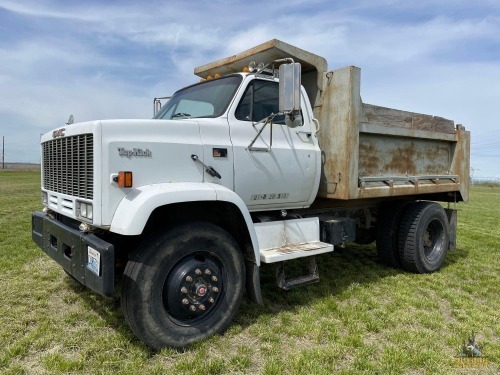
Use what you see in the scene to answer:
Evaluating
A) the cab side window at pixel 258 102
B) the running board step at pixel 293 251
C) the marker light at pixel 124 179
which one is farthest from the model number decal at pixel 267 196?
the marker light at pixel 124 179

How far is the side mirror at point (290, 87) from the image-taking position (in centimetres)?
349

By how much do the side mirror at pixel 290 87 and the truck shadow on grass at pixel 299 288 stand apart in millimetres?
2106

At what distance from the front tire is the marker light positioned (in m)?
4.27

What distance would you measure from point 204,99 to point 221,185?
1.14 metres

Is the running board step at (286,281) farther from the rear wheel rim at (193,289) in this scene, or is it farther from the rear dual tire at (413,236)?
the rear dual tire at (413,236)

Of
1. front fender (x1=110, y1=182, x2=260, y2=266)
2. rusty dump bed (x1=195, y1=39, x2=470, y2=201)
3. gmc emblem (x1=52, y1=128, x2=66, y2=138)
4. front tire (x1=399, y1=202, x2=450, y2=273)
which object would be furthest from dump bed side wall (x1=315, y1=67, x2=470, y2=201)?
gmc emblem (x1=52, y1=128, x2=66, y2=138)

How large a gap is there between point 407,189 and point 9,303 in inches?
198

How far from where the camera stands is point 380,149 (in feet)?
17.0

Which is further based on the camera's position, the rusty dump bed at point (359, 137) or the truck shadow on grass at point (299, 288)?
the rusty dump bed at point (359, 137)

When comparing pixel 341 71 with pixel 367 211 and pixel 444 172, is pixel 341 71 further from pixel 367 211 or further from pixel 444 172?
pixel 444 172

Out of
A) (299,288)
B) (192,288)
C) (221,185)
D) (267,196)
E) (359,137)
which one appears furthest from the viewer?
(299,288)

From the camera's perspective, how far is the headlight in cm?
326

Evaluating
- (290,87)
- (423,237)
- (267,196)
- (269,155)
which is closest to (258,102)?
(269,155)

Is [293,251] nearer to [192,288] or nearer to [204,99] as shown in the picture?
[192,288]
